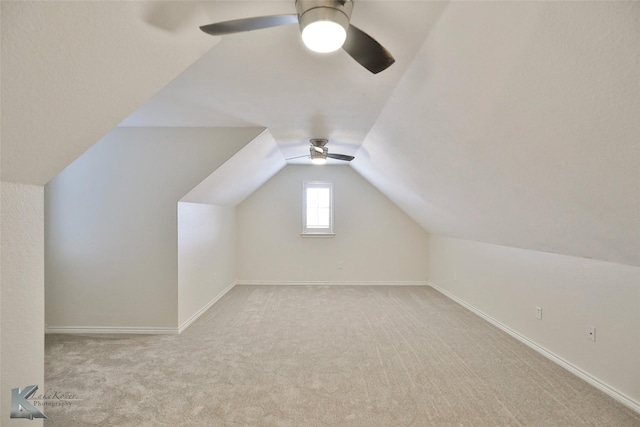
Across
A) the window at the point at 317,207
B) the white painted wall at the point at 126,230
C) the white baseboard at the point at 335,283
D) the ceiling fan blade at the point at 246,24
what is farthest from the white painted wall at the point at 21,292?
the window at the point at 317,207

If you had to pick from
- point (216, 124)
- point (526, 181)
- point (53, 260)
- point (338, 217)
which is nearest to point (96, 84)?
point (216, 124)

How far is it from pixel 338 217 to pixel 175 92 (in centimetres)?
401

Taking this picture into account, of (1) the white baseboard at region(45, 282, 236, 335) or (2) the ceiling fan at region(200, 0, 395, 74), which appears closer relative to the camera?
(2) the ceiling fan at region(200, 0, 395, 74)

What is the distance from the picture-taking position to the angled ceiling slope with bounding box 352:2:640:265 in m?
1.16

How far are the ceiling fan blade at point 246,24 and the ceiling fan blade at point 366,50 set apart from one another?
23 centimetres

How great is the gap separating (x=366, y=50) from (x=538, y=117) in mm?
881

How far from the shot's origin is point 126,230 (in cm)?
359

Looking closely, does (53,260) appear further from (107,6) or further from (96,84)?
(107,6)

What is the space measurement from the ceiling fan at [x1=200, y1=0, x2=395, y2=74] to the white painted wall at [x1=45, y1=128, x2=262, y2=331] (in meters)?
2.44

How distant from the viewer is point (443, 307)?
4.59 meters

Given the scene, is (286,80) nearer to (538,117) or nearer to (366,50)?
(366,50)

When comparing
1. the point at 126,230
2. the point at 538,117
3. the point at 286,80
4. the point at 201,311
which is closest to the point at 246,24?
the point at 286,80

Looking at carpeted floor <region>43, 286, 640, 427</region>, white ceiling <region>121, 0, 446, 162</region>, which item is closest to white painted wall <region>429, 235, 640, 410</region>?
carpeted floor <region>43, 286, 640, 427</region>

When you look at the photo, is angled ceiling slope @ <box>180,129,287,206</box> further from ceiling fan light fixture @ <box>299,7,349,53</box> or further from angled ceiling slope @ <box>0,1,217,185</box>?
ceiling fan light fixture @ <box>299,7,349,53</box>
